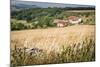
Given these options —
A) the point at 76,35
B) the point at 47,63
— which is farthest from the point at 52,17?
the point at 47,63

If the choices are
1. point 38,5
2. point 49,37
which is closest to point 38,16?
point 38,5

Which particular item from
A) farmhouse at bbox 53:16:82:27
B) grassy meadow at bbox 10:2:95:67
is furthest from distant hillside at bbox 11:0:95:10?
farmhouse at bbox 53:16:82:27

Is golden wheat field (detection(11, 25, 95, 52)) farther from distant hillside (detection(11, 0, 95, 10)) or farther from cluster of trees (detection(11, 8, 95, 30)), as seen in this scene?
distant hillside (detection(11, 0, 95, 10))

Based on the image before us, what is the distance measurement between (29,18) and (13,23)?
19 cm

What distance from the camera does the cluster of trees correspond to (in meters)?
2.24

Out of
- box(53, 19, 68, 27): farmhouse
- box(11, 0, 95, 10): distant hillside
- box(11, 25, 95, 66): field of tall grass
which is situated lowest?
box(11, 25, 95, 66): field of tall grass

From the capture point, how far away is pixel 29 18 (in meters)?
2.29

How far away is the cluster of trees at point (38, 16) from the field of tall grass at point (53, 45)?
0.06 meters

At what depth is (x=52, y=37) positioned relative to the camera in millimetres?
2377

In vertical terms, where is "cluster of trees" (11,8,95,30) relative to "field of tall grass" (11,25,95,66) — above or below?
above

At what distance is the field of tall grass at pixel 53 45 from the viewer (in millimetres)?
2240

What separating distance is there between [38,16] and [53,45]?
378 mm

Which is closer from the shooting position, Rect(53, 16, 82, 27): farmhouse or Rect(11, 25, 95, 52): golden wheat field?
Rect(11, 25, 95, 52): golden wheat field

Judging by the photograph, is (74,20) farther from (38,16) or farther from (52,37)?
(38,16)
